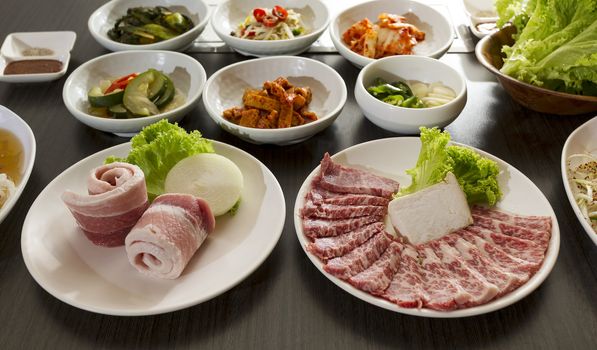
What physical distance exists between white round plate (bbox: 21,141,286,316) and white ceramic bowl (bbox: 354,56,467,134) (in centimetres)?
63

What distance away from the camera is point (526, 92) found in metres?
2.49

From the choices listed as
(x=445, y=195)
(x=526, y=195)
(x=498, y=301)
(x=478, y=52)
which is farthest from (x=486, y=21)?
(x=498, y=301)

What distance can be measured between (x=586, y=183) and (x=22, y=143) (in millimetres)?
2506

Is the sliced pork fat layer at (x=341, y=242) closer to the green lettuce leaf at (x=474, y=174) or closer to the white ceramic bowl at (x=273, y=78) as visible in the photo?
the green lettuce leaf at (x=474, y=174)

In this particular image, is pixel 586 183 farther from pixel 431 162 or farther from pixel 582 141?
pixel 431 162

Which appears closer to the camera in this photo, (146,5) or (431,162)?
(431,162)

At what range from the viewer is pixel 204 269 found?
1831 millimetres

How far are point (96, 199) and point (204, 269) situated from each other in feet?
1.47

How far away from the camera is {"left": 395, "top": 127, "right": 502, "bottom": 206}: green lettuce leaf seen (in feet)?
6.40

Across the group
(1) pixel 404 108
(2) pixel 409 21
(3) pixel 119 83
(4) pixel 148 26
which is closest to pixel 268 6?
(4) pixel 148 26

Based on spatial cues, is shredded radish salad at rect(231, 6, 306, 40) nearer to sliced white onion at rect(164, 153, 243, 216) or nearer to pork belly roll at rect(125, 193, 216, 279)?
sliced white onion at rect(164, 153, 243, 216)

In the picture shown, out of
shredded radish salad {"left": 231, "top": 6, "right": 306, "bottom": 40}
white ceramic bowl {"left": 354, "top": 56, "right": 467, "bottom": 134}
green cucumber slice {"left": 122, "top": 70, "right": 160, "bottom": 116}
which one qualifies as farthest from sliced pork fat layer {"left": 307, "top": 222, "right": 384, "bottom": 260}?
shredded radish salad {"left": 231, "top": 6, "right": 306, "bottom": 40}

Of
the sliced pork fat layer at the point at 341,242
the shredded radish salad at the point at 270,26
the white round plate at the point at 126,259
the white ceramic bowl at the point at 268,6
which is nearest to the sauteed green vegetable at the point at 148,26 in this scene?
the white ceramic bowl at the point at 268,6

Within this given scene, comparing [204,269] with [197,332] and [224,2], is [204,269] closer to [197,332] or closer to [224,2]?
[197,332]
